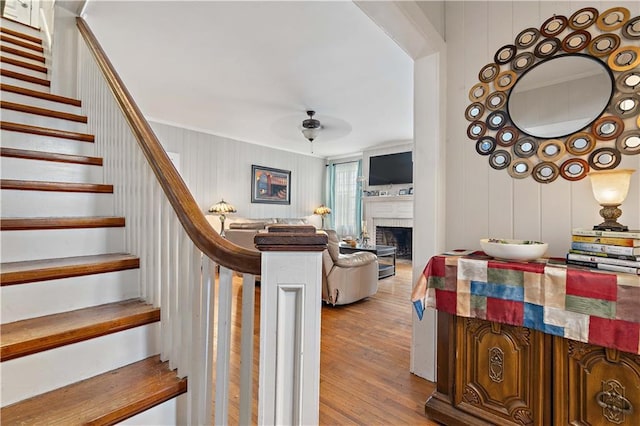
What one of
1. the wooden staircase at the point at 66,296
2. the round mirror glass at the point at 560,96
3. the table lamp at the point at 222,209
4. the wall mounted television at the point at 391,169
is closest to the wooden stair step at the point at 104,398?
the wooden staircase at the point at 66,296

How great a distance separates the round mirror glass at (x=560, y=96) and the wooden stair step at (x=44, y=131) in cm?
277

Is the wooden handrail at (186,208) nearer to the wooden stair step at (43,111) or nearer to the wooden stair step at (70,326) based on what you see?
the wooden stair step at (70,326)

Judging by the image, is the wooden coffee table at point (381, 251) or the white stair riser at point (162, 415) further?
the wooden coffee table at point (381, 251)

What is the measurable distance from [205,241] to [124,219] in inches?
40.3

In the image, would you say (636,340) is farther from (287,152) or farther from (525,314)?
(287,152)

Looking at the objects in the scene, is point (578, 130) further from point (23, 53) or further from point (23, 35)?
point (23, 35)

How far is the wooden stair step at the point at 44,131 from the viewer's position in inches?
69.9

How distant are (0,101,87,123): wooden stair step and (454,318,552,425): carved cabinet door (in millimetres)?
2873

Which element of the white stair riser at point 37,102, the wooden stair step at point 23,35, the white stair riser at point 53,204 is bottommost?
the white stair riser at point 53,204

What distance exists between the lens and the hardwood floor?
5.40 feet

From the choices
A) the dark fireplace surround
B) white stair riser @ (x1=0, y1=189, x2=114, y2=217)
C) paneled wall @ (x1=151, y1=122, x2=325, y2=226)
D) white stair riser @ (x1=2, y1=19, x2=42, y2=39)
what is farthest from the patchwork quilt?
the dark fireplace surround

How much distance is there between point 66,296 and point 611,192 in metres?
2.49

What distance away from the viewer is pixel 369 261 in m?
3.70

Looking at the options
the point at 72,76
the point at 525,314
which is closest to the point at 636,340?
the point at 525,314
